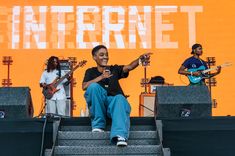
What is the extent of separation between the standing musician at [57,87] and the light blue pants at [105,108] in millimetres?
2789

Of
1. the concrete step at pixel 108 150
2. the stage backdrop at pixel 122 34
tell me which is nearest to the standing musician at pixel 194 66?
the stage backdrop at pixel 122 34

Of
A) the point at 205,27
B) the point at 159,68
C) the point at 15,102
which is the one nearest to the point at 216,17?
the point at 205,27

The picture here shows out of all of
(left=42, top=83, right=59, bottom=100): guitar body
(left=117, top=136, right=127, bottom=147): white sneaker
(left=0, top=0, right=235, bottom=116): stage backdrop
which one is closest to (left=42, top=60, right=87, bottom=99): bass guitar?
(left=42, top=83, right=59, bottom=100): guitar body

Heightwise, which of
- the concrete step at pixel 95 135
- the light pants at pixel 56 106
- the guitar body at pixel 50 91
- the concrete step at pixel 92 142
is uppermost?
the guitar body at pixel 50 91

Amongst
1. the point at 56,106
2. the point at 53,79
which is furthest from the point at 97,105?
the point at 53,79

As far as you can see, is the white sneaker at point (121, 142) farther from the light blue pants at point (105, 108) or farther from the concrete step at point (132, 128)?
the concrete step at point (132, 128)

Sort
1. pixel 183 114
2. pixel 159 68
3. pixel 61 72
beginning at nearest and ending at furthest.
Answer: pixel 183 114 < pixel 61 72 < pixel 159 68

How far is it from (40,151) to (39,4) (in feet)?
14.8

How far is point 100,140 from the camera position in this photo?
5723mm

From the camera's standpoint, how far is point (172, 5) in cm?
984

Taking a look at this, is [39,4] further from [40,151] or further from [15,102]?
[40,151]

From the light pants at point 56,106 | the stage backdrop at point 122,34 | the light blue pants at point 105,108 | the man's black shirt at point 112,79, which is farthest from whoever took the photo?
the stage backdrop at point 122,34

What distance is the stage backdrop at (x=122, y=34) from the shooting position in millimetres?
9633

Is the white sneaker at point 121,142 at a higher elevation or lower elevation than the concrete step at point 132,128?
lower
